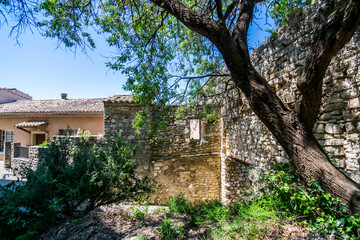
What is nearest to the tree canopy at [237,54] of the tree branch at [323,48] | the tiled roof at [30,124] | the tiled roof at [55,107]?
the tree branch at [323,48]

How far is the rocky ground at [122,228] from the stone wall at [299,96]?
130 centimetres

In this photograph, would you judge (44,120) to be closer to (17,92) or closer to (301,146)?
(17,92)

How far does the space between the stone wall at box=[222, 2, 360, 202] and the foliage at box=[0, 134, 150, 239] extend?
279 cm

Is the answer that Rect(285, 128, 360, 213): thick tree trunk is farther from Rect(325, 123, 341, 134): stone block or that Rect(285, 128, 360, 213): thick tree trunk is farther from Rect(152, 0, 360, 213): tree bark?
Rect(325, 123, 341, 134): stone block

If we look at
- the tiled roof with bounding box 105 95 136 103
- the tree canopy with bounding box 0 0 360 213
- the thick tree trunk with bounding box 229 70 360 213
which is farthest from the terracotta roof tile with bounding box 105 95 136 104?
the thick tree trunk with bounding box 229 70 360 213

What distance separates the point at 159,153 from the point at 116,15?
4502mm

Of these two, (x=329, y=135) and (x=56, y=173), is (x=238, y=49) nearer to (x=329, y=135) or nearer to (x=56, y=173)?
(x=329, y=135)

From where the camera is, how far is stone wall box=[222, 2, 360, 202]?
2.22 meters

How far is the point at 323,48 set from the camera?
183cm

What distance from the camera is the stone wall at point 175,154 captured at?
6.21m

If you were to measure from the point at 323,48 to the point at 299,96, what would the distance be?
1.27 metres

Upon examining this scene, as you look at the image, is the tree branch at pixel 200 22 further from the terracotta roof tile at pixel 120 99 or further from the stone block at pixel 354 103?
the terracotta roof tile at pixel 120 99

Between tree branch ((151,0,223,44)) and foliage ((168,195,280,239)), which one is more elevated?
tree branch ((151,0,223,44))

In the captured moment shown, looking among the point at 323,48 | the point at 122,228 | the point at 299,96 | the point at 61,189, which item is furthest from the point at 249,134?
the point at 61,189
